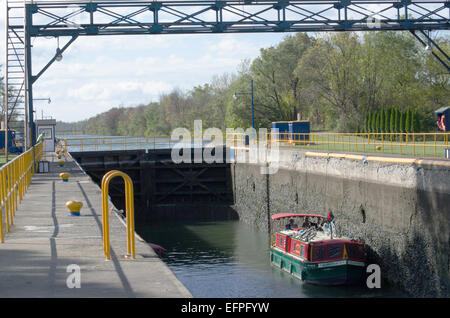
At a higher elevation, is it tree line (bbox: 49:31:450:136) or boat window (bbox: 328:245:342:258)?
tree line (bbox: 49:31:450:136)

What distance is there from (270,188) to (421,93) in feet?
93.2

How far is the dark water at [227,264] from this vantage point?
19.0m

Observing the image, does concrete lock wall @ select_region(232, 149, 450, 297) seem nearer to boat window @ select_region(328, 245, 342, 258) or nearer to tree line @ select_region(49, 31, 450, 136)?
boat window @ select_region(328, 245, 342, 258)

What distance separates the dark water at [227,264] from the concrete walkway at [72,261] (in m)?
6.01

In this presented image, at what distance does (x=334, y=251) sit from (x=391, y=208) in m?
2.35

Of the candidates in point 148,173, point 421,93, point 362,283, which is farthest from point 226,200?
point 421,93

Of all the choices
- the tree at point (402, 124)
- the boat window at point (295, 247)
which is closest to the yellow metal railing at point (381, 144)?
the tree at point (402, 124)

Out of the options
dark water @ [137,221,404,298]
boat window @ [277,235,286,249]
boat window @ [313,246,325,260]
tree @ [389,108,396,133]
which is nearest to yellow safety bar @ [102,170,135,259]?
dark water @ [137,221,404,298]

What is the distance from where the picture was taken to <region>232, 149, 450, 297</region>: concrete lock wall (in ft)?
55.3

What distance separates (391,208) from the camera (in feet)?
64.3

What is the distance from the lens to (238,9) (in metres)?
28.5

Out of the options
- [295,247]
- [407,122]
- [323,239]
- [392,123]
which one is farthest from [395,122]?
[323,239]

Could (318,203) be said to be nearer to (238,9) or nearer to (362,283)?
(362,283)

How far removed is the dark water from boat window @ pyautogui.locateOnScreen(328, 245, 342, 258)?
99cm
